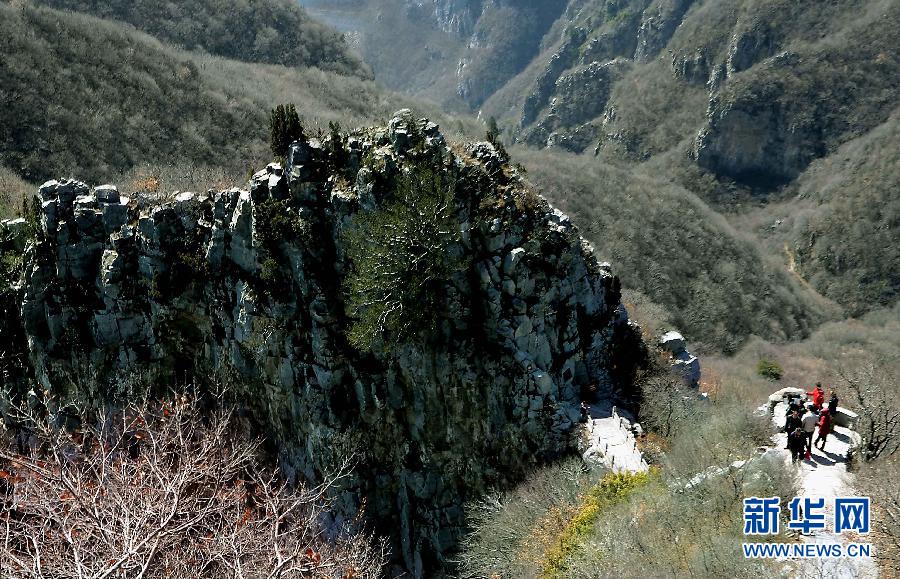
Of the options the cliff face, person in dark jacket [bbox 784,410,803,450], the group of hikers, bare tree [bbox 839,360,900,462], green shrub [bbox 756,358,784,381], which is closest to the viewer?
bare tree [bbox 839,360,900,462]

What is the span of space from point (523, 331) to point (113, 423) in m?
19.0

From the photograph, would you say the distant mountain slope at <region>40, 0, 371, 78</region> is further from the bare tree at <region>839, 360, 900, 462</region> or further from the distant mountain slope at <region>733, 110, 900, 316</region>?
the bare tree at <region>839, 360, 900, 462</region>

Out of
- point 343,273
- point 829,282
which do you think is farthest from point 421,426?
point 829,282

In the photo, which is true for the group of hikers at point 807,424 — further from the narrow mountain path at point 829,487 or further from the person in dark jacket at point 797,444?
the narrow mountain path at point 829,487

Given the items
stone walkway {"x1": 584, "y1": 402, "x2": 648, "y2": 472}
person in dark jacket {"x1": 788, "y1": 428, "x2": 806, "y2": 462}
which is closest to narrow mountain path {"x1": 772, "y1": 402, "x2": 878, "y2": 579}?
person in dark jacket {"x1": 788, "y1": 428, "x2": 806, "y2": 462}

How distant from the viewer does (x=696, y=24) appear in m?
138

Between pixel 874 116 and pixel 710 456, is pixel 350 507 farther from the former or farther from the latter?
pixel 874 116

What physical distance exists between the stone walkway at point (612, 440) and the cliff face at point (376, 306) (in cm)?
96

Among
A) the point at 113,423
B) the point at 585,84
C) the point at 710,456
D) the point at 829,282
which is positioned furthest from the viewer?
the point at 585,84

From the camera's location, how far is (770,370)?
4603cm

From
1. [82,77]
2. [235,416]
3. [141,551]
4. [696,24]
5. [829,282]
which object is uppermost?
[696,24]

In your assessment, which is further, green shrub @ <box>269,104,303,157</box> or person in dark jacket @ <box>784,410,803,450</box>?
green shrub @ <box>269,104,303,157</box>

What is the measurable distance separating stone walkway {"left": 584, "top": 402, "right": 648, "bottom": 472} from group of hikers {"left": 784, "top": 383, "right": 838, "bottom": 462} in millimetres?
4362

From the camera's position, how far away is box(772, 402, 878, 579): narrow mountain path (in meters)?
10.7
